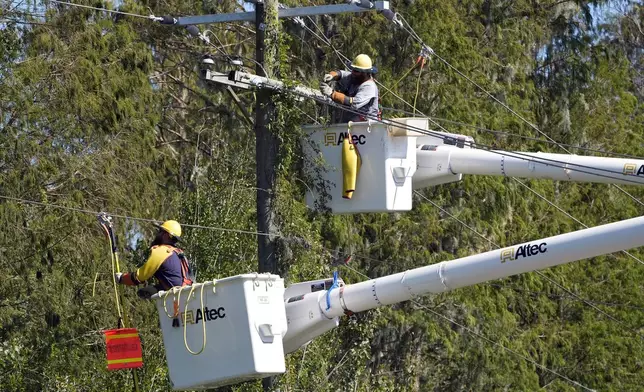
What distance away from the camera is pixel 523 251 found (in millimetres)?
14766

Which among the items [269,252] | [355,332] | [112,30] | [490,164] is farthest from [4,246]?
[490,164]

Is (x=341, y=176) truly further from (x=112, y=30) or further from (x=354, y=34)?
(x=354, y=34)

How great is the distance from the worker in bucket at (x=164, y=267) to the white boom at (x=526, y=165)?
3.30 m

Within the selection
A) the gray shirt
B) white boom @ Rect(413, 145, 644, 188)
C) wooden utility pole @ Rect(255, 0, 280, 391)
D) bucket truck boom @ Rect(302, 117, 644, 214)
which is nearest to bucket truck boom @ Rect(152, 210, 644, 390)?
white boom @ Rect(413, 145, 644, 188)

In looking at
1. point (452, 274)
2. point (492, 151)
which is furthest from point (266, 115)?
point (452, 274)

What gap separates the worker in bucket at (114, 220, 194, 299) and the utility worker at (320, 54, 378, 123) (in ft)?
8.69

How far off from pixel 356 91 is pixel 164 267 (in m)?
3.44

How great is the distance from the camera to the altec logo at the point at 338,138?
57.6 feet

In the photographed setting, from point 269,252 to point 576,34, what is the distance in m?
15.5

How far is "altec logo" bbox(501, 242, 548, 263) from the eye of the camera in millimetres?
14656

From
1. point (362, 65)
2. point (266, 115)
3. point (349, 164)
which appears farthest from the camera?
point (266, 115)

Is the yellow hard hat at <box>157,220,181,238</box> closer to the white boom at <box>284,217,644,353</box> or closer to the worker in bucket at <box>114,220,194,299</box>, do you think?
the worker in bucket at <box>114,220,194,299</box>

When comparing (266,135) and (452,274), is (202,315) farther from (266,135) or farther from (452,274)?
(266,135)

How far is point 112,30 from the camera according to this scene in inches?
987
